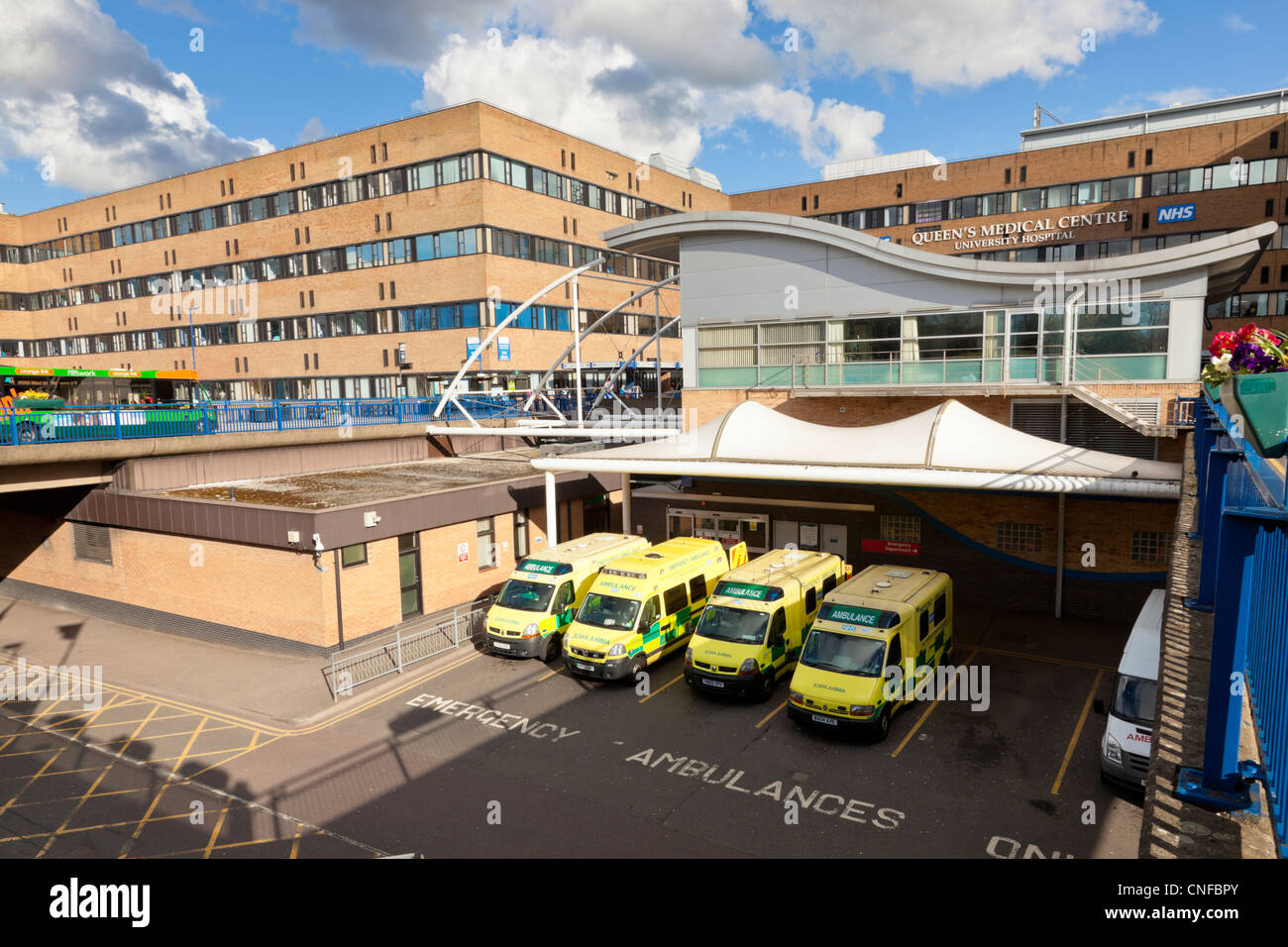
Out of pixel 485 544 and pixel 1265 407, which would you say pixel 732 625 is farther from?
pixel 1265 407

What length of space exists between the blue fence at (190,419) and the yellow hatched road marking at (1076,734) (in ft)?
79.0

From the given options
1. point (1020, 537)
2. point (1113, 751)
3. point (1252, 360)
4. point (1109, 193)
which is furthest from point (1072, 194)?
point (1252, 360)

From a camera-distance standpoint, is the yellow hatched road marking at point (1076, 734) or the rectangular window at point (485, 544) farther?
the rectangular window at point (485, 544)

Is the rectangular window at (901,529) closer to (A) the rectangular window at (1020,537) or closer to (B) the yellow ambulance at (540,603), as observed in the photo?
(A) the rectangular window at (1020,537)

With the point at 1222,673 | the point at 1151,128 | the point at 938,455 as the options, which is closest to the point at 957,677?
the point at 938,455

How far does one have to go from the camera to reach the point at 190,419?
923 inches

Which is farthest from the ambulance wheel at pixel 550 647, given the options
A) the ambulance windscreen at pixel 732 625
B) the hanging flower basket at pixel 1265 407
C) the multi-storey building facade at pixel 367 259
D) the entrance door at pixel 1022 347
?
the multi-storey building facade at pixel 367 259

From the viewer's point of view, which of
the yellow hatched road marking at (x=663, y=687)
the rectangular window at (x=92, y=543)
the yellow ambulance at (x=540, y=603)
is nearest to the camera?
the yellow hatched road marking at (x=663, y=687)

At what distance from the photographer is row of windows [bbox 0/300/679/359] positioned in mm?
43000

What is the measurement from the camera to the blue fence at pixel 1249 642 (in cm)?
319

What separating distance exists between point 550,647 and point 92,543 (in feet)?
50.7

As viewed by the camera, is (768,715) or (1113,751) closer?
(1113,751)

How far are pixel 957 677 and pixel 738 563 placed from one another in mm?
6677

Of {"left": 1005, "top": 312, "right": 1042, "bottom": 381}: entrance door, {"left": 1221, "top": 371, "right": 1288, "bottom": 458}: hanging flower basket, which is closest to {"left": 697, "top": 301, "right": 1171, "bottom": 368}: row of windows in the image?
{"left": 1005, "top": 312, "right": 1042, "bottom": 381}: entrance door
